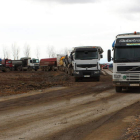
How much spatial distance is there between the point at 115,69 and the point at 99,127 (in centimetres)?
845

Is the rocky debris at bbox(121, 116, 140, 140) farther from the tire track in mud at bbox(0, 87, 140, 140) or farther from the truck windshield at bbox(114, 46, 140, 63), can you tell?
the truck windshield at bbox(114, 46, 140, 63)

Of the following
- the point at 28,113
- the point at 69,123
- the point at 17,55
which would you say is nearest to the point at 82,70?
the point at 28,113

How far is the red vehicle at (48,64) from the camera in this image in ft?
197

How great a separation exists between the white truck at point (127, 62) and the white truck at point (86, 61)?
892 cm

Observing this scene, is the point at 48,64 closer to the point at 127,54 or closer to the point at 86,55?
the point at 86,55

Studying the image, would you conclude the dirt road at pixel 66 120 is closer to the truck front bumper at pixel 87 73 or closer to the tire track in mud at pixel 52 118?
the tire track in mud at pixel 52 118

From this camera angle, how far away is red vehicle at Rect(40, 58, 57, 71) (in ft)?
197

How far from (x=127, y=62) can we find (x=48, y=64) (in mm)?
46399

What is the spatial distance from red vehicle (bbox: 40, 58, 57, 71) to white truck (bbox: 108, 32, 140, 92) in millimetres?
44049

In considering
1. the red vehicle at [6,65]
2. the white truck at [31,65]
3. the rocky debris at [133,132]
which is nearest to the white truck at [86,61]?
the rocky debris at [133,132]

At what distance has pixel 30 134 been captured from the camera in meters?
7.18

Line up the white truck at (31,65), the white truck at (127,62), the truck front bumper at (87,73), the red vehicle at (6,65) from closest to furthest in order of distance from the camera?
1. the white truck at (127,62)
2. the truck front bumper at (87,73)
3. the red vehicle at (6,65)
4. the white truck at (31,65)

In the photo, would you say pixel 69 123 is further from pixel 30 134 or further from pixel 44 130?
pixel 30 134

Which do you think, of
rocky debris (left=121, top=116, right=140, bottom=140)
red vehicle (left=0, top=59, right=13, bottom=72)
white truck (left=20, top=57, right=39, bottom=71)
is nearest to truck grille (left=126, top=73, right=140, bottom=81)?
rocky debris (left=121, top=116, right=140, bottom=140)
